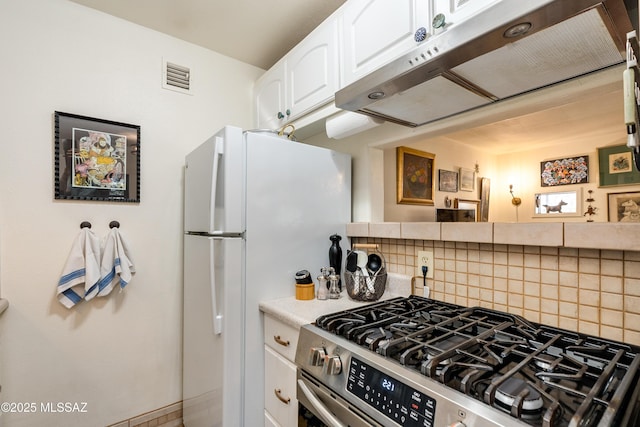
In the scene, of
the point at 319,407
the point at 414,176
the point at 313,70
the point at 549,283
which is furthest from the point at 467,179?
the point at 319,407

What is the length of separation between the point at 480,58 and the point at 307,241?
113 cm

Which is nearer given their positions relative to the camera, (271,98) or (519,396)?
(519,396)

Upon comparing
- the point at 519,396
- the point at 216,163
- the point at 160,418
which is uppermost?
the point at 216,163

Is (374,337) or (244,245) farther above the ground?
(244,245)

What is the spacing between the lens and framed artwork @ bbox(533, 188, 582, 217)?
10.4 feet

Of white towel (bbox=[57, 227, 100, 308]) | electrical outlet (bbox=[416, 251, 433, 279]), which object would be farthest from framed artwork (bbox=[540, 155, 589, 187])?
white towel (bbox=[57, 227, 100, 308])

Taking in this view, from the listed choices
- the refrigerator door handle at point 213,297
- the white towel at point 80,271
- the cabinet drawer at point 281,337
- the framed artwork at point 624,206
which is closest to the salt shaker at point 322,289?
the cabinet drawer at point 281,337

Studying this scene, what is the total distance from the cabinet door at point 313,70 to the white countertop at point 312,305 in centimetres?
105

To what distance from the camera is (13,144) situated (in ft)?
A: 5.12

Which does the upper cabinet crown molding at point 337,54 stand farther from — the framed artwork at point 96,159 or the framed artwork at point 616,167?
the framed artwork at point 616,167

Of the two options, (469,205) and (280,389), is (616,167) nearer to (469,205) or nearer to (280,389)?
(469,205)

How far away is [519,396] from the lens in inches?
23.8

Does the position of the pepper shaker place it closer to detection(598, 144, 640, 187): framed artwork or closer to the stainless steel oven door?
the stainless steel oven door

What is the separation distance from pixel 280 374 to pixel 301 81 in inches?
62.0
